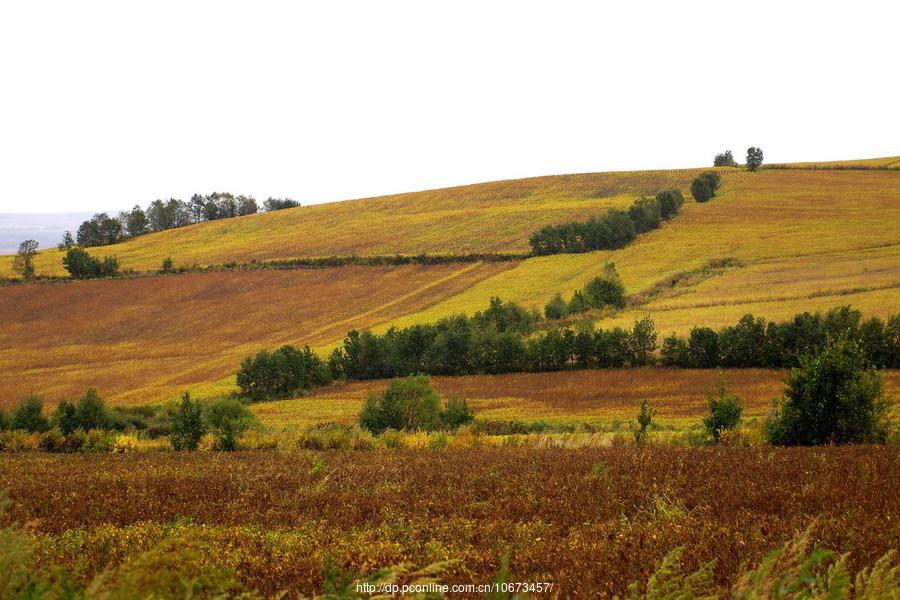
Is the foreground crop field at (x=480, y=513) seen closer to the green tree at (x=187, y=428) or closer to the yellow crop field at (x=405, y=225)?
the green tree at (x=187, y=428)

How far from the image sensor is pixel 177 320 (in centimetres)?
7450

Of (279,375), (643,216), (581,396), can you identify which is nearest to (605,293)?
(581,396)

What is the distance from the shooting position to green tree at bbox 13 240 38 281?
97.2 metres

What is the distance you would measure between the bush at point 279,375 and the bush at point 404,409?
19998 mm

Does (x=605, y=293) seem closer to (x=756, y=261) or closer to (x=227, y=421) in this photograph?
(x=756, y=261)

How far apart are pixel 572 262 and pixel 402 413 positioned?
5054cm

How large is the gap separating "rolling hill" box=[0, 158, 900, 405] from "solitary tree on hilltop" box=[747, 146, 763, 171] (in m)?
11.2

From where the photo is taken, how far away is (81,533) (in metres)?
7.42

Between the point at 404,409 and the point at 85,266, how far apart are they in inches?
3053

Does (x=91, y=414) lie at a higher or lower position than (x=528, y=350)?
higher

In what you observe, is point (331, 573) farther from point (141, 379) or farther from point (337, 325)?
point (337, 325)

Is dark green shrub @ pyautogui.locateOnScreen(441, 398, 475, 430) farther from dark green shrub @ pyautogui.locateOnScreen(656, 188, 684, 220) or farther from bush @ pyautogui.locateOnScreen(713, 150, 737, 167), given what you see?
bush @ pyautogui.locateOnScreen(713, 150, 737, 167)

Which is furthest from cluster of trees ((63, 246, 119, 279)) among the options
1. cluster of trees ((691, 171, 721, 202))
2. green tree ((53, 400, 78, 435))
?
cluster of trees ((691, 171, 721, 202))

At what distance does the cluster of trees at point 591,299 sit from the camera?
59.6 m
